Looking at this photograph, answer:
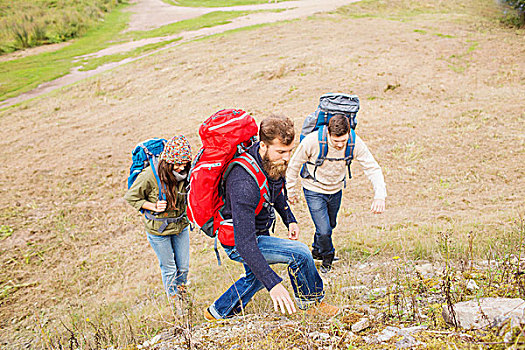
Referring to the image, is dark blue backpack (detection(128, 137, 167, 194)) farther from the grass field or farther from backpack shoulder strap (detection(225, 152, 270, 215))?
the grass field

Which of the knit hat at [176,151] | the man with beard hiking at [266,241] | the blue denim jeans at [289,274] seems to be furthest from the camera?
the knit hat at [176,151]

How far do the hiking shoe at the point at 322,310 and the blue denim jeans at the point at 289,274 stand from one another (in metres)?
0.05

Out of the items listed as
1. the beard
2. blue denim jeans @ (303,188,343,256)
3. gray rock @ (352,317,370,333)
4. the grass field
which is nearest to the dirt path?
the grass field

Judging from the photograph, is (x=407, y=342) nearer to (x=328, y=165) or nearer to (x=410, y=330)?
(x=410, y=330)

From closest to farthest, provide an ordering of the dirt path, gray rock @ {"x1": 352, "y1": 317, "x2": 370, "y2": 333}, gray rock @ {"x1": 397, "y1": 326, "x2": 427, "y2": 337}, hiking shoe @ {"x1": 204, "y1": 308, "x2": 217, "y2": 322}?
gray rock @ {"x1": 397, "y1": 326, "x2": 427, "y2": 337} → gray rock @ {"x1": 352, "y1": 317, "x2": 370, "y2": 333} → hiking shoe @ {"x1": 204, "y1": 308, "x2": 217, "y2": 322} → the dirt path

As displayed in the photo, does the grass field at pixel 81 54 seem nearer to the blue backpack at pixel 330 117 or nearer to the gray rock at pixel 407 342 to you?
the blue backpack at pixel 330 117

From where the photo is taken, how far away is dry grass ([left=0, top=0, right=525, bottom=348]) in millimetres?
5047

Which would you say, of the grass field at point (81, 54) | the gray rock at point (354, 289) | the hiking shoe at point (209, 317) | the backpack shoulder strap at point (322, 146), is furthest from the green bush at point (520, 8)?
the hiking shoe at point (209, 317)

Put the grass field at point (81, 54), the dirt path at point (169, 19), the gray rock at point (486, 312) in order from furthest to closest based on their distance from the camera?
1. the grass field at point (81, 54)
2. the dirt path at point (169, 19)
3. the gray rock at point (486, 312)

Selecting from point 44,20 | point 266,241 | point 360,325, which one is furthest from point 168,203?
point 44,20

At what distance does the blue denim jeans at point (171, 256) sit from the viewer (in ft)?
13.5

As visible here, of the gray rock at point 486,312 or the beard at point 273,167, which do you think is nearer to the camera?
the gray rock at point 486,312

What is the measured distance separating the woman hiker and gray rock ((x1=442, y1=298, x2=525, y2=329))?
2.52m

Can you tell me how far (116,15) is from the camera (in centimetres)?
2988
